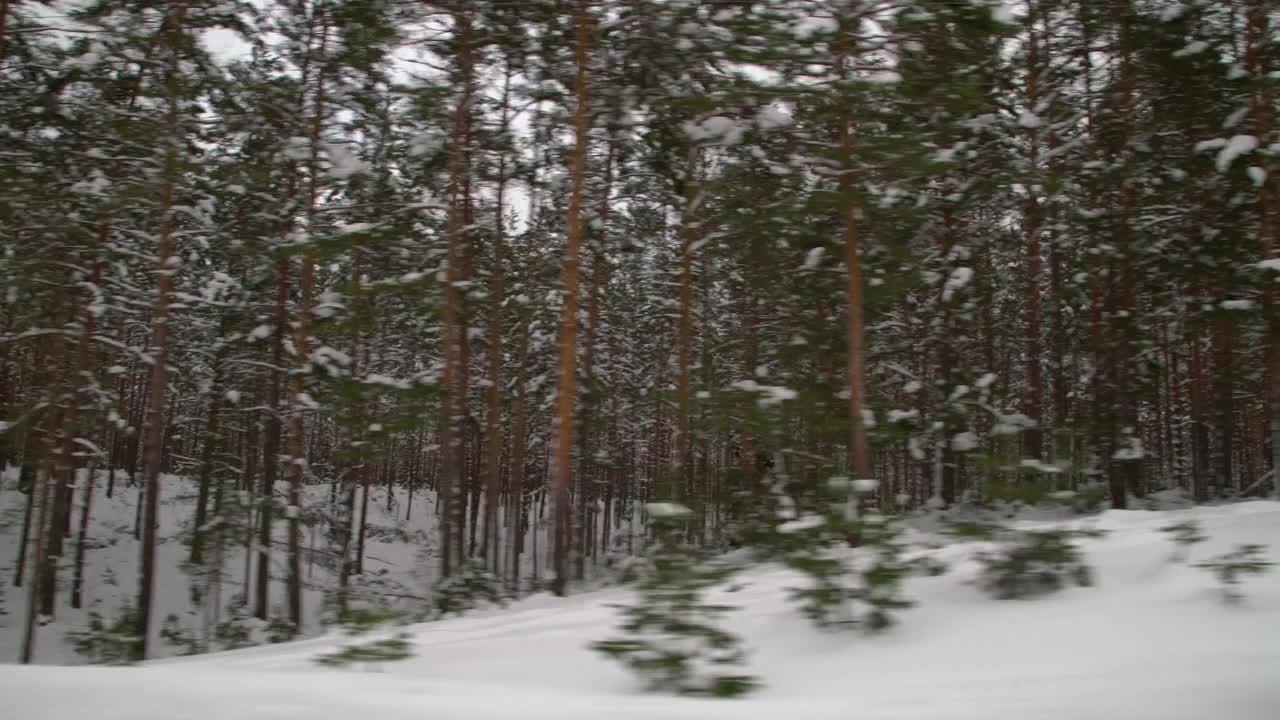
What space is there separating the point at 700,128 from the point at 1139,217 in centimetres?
1079

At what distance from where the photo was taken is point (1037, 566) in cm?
535

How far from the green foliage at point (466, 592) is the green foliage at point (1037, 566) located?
7.94 m

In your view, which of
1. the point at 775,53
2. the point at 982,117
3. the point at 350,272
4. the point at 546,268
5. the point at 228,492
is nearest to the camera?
the point at 775,53

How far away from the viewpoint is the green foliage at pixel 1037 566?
17.3 feet

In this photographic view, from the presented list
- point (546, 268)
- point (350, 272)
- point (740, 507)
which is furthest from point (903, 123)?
point (350, 272)

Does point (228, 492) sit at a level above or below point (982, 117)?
below

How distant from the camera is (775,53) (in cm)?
873

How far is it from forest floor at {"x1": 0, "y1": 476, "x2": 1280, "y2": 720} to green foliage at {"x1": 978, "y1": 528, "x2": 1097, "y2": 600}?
0.13 metres

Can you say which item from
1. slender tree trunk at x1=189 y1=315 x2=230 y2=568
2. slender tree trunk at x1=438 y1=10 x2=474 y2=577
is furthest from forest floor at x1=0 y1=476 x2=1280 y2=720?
slender tree trunk at x1=189 y1=315 x2=230 y2=568

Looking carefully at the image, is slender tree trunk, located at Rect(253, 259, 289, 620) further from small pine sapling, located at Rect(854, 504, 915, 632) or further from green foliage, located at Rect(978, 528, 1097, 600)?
green foliage, located at Rect(978, 528, 1097, 600)

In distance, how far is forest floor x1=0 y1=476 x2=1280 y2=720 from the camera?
296cm

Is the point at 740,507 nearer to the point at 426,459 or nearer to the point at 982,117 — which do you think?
the point at 982,117

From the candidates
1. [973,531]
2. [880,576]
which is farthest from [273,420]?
[973,531]

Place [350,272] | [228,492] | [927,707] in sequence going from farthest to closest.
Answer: [350,272] < [228,492] < [927,707]
